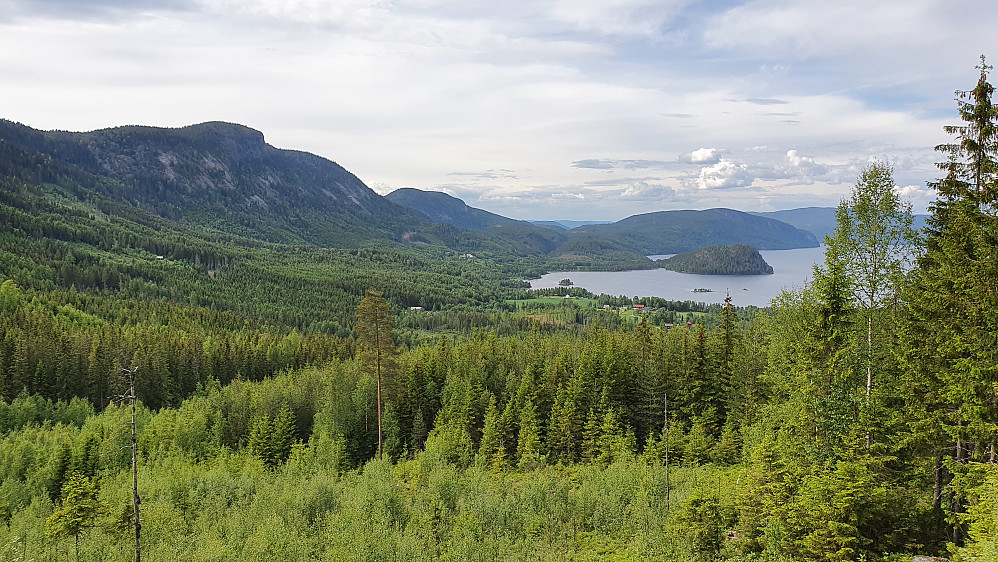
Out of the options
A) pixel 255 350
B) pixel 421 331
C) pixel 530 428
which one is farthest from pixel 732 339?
pixel 421 331

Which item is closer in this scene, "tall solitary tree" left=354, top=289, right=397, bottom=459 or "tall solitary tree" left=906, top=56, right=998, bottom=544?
"tall solitary tree" left=906, top=56, right=998, bottom=544

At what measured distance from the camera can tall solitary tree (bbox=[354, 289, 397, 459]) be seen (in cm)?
3981

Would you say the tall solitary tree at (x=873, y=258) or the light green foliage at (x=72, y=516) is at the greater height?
the tall solitary tree at (x=873, y=258)

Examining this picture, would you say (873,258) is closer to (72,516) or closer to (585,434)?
Result: (585,434)

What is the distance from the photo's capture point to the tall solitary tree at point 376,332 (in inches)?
1567

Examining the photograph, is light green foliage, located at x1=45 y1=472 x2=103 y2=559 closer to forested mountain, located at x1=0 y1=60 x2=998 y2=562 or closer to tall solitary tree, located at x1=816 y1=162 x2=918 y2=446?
forested mountain, located at x1=0 y1=60 x2=998 y2=562

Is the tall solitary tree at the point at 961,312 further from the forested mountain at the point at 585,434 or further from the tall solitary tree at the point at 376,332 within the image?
the tall solitary tree at the point at 376,332

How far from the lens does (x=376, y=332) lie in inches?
1655

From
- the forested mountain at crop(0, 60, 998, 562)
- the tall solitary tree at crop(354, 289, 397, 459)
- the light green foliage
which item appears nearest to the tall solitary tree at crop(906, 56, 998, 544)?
the forested mountain at crop(0, 60, 998, 562)

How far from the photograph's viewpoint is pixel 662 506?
25.8 m

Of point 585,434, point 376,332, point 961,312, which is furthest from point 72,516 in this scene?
point 961,312

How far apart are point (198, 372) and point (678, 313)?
515 feet

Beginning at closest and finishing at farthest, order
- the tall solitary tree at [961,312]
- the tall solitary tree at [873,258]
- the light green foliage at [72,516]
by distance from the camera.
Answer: the tall solitary tree at [961,312], the tall solitary tree at [873,258], the light green foliage at [72,516]

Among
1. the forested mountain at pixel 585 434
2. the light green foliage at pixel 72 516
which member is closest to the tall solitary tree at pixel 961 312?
the forested mountain at pixel 585 434
